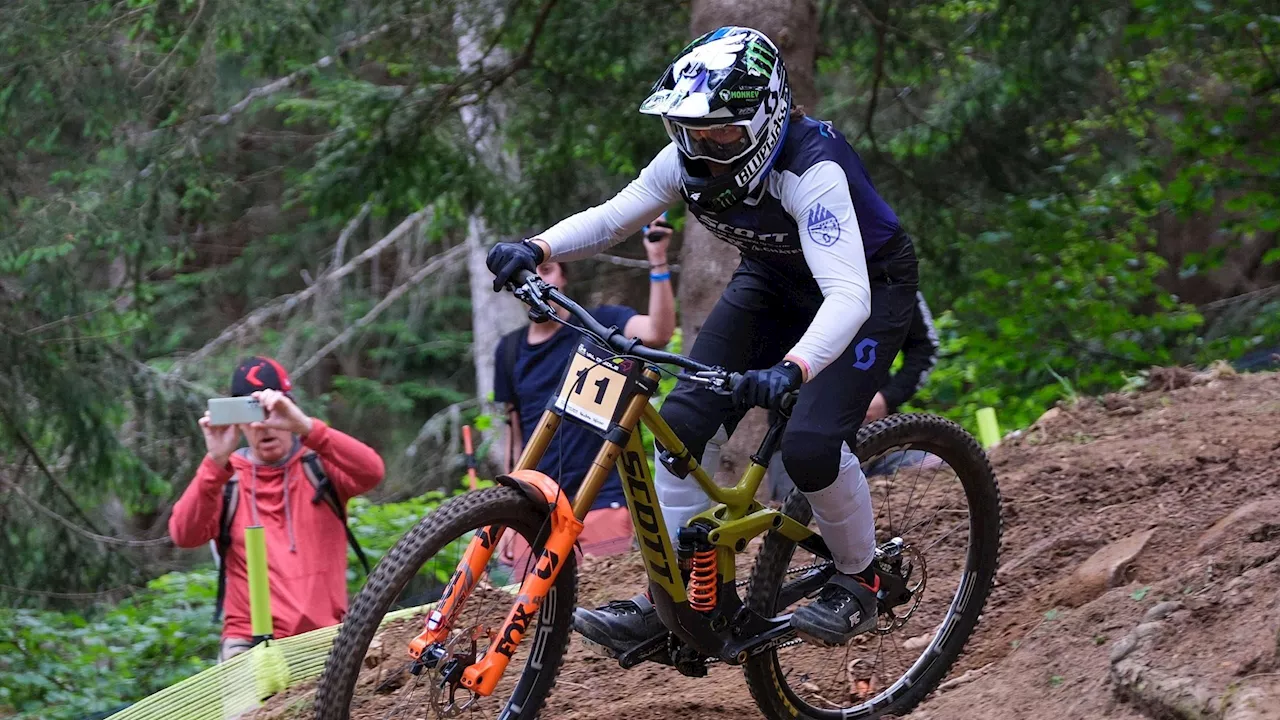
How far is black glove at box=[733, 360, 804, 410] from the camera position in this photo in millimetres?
3506

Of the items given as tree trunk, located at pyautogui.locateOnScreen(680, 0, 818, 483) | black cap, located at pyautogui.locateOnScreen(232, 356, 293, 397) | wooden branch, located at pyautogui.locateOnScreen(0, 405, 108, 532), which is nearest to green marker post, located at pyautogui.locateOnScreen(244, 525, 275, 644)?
black cap, located at pyautogui.locateOnScreen(232, 356, 293, 397)

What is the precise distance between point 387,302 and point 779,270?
1427 cm

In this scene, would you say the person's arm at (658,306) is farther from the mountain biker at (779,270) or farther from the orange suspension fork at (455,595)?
the orange suspension fork at (455,595)

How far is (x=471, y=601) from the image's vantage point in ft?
11.9

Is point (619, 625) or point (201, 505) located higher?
point (201, 505)

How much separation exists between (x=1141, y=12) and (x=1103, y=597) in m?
7.36

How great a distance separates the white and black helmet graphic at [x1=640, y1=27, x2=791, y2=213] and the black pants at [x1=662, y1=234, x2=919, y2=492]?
484 mm

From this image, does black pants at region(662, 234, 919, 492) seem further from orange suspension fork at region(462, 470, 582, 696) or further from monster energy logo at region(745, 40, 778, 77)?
monster energy logo at region(745, 40, 778, 77)

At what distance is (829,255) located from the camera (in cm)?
389

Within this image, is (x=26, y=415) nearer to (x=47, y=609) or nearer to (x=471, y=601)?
(x=47, y=609)

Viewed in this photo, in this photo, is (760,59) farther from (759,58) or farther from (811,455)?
(811,455)

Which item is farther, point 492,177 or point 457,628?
point 492,177

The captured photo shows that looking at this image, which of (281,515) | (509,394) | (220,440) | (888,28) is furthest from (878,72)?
(220,440)

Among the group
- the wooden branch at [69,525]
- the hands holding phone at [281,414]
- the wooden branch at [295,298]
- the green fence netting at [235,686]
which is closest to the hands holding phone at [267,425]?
the hands holding phone at [281,414]
